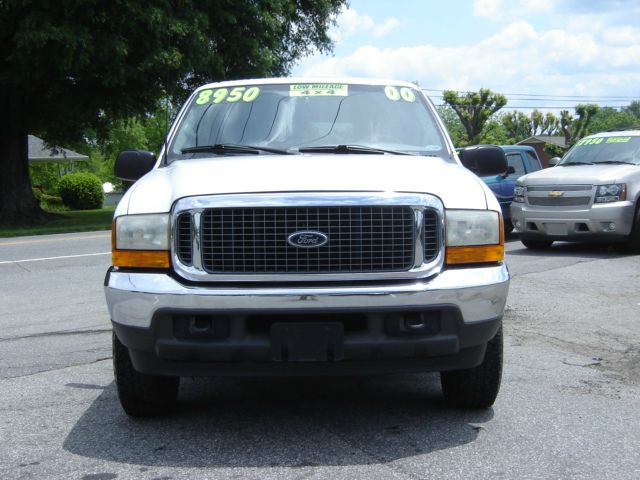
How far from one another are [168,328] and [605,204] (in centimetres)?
1003

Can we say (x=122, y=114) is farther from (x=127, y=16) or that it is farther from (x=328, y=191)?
(x=328, y=191)

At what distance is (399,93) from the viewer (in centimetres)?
584

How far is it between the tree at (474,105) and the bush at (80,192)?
47.7 metres

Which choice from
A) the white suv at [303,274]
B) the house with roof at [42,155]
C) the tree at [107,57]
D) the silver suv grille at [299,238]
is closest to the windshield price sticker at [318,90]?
the white suv at [303,274]

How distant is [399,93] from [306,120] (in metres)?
0.76

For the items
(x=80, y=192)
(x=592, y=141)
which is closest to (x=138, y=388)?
(x=592, y=141)

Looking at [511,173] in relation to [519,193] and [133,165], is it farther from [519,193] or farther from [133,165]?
[133,165]

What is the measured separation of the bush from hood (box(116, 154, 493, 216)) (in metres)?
41.5

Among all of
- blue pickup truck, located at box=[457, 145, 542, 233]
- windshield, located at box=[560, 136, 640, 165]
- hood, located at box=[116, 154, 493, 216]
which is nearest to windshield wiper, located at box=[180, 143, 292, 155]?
hood, located at box=[116, 154, 493, 216]

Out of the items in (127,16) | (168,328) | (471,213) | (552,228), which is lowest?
(552,228)

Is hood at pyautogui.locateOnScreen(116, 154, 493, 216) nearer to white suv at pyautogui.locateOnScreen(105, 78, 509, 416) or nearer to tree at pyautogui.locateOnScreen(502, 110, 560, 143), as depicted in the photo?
white suv at pyautogui.locateOnScreen(105, 78, 509, 416)

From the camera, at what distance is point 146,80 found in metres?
24.3

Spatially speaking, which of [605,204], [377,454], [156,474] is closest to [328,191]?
[377,454]

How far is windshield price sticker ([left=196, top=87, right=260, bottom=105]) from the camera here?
5706 millimetres
